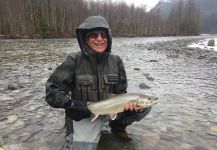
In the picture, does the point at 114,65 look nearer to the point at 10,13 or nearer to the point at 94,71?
the point at 94,71

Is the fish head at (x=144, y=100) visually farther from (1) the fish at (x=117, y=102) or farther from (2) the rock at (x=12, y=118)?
(2) the rock at (x=12, y=118)

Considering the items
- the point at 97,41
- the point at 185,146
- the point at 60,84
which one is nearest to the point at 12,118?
the point at 60,84

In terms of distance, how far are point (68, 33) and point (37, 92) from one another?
5151 centimetres

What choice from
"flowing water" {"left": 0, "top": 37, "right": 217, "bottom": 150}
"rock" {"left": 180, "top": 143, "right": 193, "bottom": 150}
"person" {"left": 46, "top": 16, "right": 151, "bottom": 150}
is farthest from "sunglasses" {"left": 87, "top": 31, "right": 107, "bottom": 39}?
"rock" {"left": 180, "top": 143, "right": 193, "bottom": 150}

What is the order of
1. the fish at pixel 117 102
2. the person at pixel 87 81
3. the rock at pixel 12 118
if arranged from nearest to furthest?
the fish at pixel 117 102, the person at pixel 87 81, the rock at pixel 12 118

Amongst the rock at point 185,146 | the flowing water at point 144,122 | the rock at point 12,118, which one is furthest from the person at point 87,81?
the rock at point 12,118

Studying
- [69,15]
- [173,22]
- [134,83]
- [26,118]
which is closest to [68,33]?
[69,15]

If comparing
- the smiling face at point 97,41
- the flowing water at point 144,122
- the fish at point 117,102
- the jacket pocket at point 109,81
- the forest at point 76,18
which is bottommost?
the flowing water at point 144,122

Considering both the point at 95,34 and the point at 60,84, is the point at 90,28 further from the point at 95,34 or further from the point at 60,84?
the point at 60,84

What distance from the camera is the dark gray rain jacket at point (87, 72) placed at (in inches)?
172

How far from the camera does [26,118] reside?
588 centimetres

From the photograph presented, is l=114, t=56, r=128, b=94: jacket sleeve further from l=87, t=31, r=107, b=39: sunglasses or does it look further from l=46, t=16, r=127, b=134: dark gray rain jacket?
l=87, t=31, r=107, b=39: sunglasses

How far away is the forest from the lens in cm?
5250

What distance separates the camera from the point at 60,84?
4.32m
